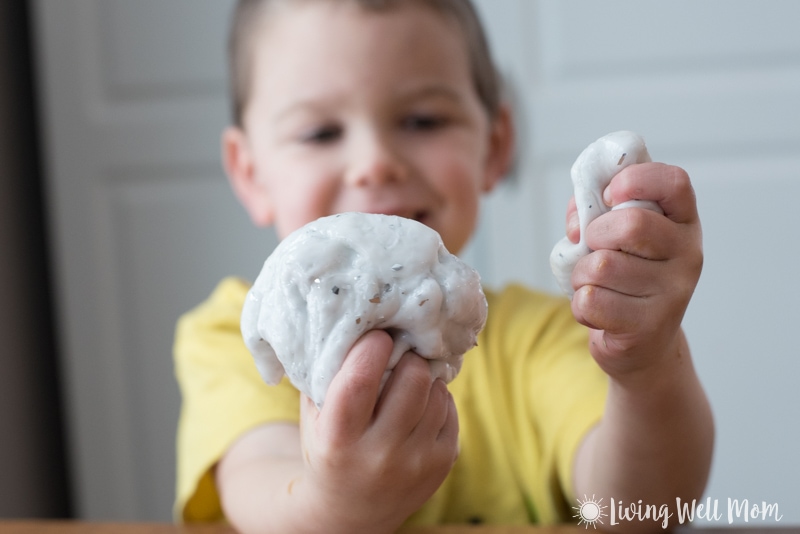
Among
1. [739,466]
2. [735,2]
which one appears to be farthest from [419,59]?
[739,466]

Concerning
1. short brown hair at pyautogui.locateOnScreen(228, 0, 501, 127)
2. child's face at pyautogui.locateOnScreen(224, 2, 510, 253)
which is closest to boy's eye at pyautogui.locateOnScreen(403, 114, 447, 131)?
child's face at pyautogui.locateOnScreen(224, 2, 510, 253)

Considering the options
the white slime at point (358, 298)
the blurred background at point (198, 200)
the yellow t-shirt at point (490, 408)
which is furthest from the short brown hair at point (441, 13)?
the white slime at point (358, 298)

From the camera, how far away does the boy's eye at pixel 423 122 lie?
2.85ft

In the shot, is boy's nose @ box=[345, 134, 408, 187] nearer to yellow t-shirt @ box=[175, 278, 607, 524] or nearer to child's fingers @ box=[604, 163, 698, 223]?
yellow t-shirt @ box=[175, 278, 607, 524]

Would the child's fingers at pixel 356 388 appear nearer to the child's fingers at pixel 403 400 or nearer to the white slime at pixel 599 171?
the child's fingers at pixel 403 400

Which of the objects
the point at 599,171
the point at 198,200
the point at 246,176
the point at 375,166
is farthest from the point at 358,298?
the point at 198,200

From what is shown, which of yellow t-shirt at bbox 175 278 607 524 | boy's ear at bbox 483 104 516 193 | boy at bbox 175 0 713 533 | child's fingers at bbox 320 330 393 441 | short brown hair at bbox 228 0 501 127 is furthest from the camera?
boy's ear at bbox 483 104 516 193

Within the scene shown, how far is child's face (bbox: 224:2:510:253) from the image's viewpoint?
0.83 meters

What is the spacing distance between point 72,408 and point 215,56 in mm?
722

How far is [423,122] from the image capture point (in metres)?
0.88

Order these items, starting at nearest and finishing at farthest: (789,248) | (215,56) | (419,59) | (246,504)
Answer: (246,504) → (419,59) → (789,248) → (215,56)

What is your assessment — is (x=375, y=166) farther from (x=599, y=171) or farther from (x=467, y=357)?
(x=599, y=171)

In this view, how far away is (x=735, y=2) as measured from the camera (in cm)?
138

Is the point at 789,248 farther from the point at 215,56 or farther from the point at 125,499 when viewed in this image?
the point at 125,499
